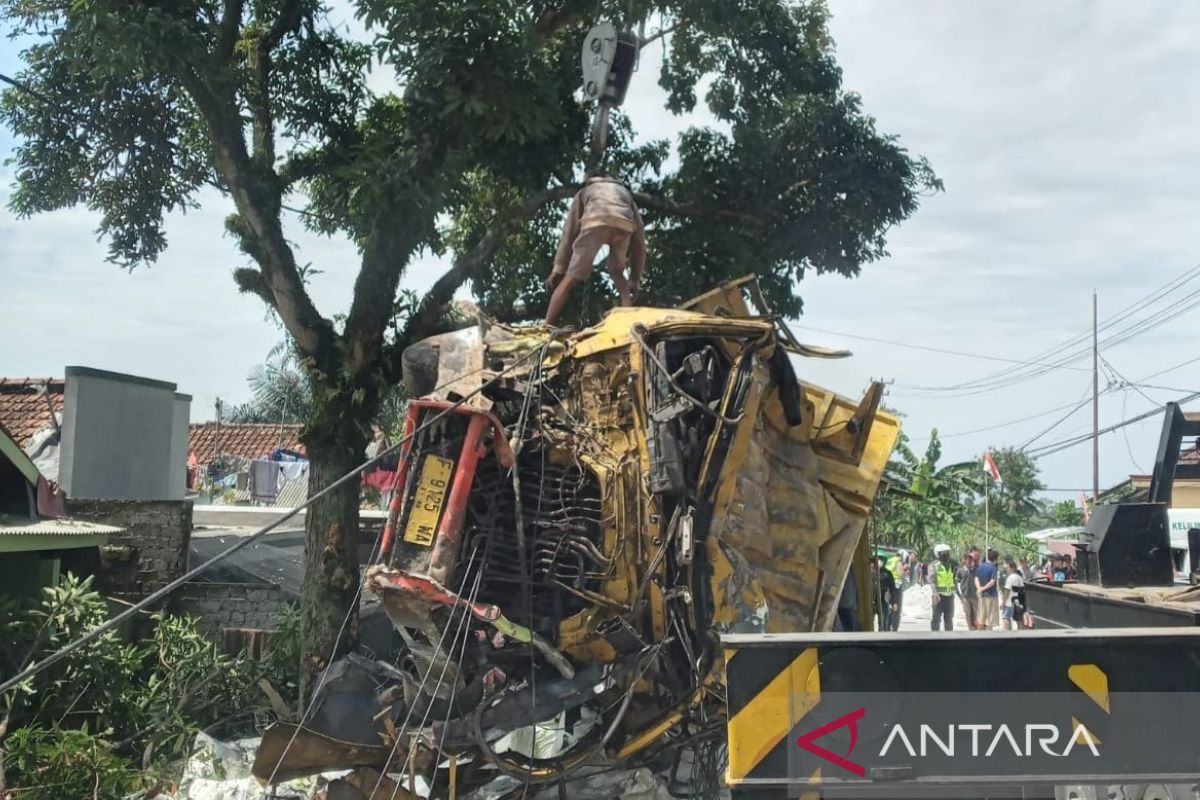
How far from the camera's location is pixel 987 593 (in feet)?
48.5

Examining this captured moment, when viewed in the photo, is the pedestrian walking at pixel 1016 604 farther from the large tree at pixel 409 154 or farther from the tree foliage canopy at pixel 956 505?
the large tree at pixel 409 154

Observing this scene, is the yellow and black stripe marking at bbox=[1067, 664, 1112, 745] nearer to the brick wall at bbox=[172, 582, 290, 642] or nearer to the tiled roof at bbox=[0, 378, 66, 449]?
the brick wall at bbox=[172, 582, 290, 642]

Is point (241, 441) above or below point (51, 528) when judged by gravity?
above

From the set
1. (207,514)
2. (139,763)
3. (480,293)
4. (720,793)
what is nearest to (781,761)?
(720,793)

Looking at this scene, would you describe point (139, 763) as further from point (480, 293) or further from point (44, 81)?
point (44, 81)

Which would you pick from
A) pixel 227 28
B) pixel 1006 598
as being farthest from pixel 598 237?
pixel 1006 598

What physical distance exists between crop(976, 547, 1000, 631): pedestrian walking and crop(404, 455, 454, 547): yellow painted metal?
38.3ft

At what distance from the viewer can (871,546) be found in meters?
7.29

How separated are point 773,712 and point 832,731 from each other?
0.56ft

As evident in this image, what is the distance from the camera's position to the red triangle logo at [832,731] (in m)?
2.85

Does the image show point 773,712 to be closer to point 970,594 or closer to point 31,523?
point 31,523

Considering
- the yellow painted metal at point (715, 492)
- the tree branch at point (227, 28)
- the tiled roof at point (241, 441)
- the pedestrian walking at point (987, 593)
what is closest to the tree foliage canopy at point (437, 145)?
the tree branch at point (227, 28)

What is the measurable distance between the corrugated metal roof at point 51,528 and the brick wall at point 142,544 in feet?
3.20

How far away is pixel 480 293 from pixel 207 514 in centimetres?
857
